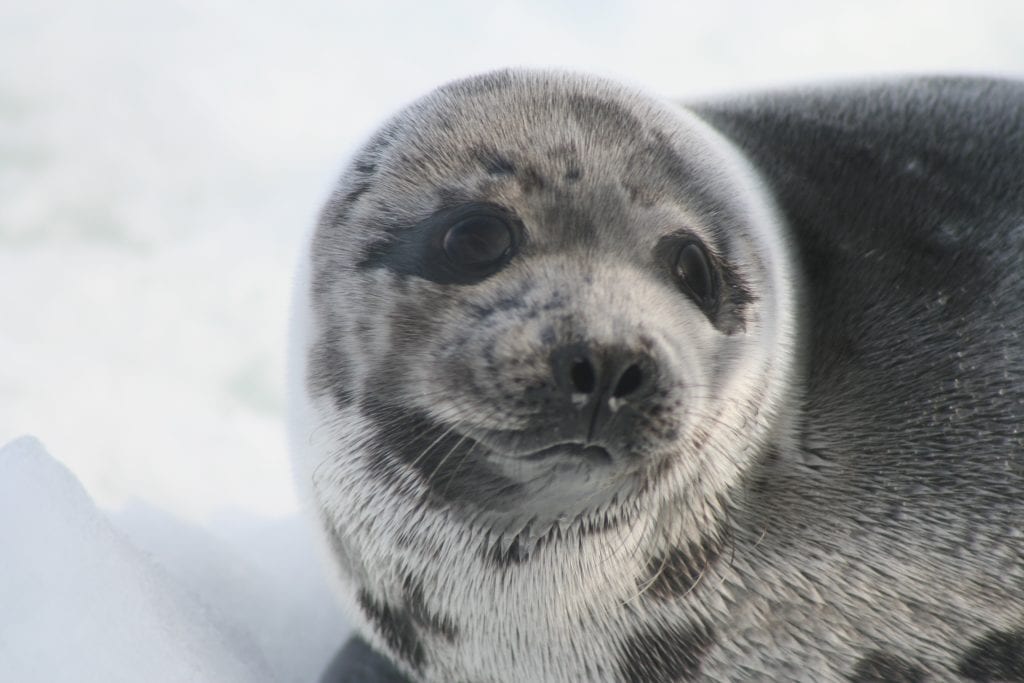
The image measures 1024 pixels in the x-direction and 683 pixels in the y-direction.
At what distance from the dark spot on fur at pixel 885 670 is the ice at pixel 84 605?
846mm

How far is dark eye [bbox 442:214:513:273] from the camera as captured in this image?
1175 millimetres

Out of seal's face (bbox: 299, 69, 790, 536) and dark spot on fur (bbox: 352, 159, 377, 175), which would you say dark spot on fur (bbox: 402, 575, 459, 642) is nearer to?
seal's face (bbox: 299, 69, 790, 536)

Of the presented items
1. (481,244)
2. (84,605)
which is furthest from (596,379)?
(84,605)

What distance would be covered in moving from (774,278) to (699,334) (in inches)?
7.3

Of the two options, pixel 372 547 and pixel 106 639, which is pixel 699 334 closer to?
pixel 372 547

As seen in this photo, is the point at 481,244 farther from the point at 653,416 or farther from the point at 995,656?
the point at 995,656

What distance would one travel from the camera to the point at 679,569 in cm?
127

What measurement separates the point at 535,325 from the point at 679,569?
384 millimetres

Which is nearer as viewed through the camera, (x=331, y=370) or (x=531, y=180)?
(x=531, y=180)

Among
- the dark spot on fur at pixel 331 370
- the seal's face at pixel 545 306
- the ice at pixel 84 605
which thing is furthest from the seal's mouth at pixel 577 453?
the ice at pixel 84 605

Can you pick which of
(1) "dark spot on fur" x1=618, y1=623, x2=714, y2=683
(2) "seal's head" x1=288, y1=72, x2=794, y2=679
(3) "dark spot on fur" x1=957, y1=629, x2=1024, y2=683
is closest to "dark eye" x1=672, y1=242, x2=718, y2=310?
(2) "seal's head" x1=288, y1=72, x2=794, y2=679

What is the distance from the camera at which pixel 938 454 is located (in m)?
1.31

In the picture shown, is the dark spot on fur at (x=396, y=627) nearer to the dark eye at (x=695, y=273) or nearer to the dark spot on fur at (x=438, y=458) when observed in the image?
the dark spot on fur at (x=438, y=458)

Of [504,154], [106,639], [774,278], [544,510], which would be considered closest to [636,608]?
[544,510]
